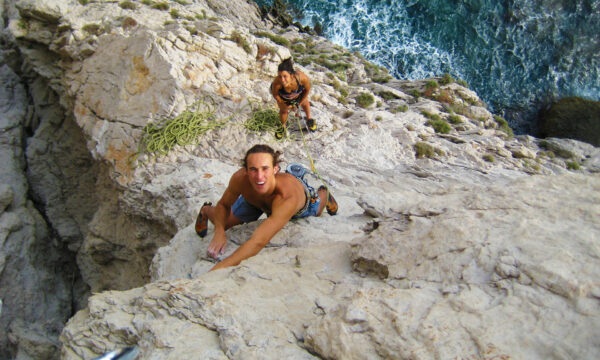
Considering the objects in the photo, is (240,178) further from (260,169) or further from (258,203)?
(260,169)

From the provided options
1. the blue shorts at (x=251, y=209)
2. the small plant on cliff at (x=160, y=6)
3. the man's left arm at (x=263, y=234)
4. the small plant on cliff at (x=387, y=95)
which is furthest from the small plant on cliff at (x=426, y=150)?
the small plant on cliff at (x=160, y=6)

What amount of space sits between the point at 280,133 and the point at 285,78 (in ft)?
3.50

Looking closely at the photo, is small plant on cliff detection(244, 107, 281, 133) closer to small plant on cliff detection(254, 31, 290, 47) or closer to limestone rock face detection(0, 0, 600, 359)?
limestone rock face detection(0, 0, 600, 359)

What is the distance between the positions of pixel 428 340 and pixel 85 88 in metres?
6.86

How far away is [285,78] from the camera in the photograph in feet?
18.8

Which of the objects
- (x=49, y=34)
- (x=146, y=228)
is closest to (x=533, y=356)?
(x=146, y=228)

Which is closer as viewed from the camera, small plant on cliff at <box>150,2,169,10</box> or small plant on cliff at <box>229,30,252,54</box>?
small plant on cliff at <box>229,30,252,54</box>

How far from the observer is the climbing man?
5.72 metres

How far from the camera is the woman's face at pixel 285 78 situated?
565 cm

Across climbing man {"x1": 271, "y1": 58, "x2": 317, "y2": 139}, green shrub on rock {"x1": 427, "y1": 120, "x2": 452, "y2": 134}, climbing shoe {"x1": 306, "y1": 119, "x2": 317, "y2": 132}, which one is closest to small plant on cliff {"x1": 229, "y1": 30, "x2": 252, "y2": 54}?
climbing man {"x1": 271, "y1": 58, "x2": 317, "y2": 139}

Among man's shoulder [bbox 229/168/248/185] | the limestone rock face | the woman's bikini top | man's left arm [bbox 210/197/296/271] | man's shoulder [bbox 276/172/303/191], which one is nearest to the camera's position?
the limestone rock face

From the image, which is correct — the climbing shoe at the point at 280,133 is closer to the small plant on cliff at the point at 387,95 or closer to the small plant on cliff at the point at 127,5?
the small plant on cliff at the point at 387,95

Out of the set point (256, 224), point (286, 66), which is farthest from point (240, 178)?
point (286, 66)

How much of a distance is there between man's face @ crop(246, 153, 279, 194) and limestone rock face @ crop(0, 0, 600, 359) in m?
0.63
